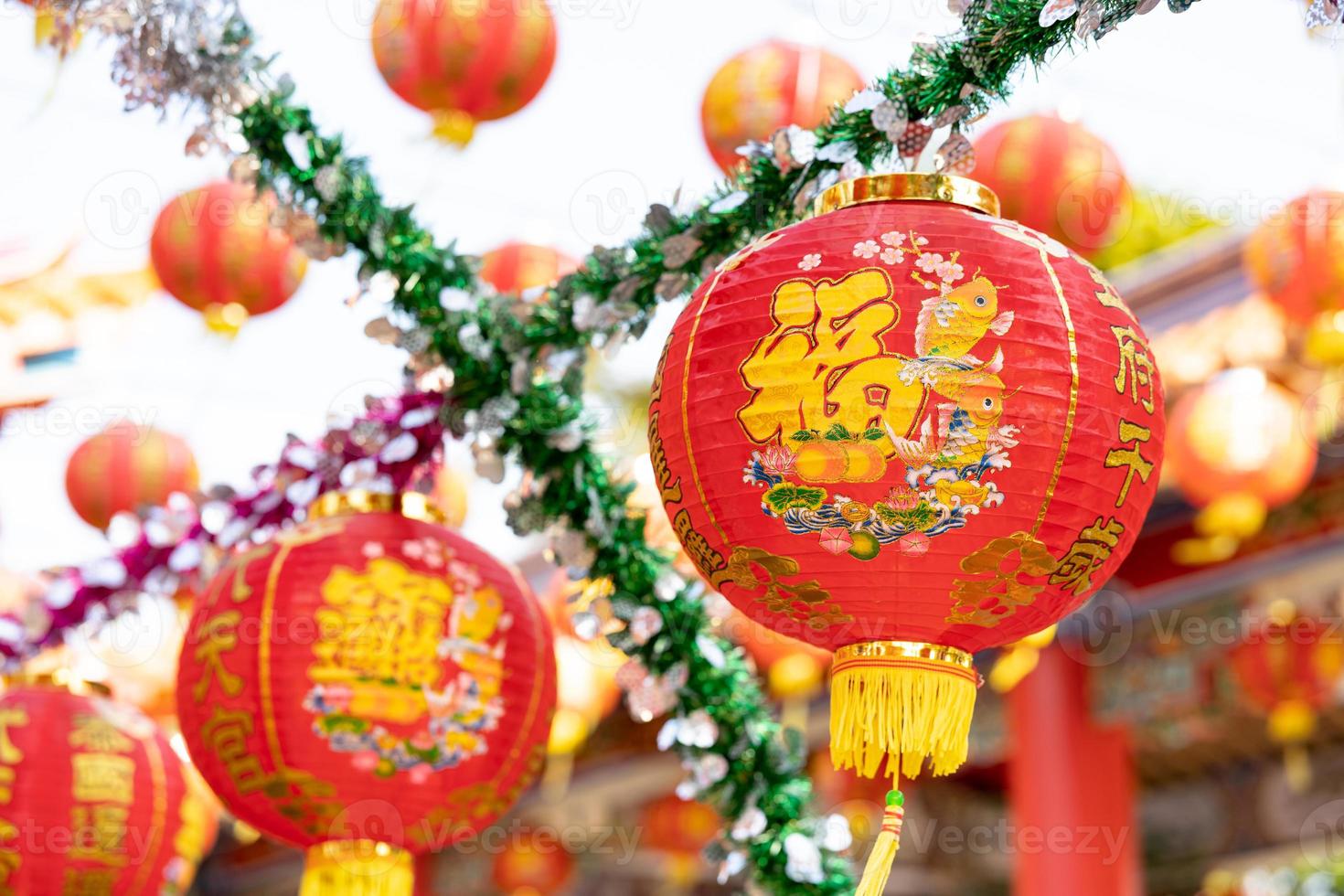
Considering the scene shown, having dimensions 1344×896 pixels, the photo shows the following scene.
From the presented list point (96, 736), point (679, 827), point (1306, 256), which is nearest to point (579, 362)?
point (96, 736)

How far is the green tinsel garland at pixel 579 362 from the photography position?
163 cm

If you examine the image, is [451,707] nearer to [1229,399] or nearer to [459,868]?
[1229,399]

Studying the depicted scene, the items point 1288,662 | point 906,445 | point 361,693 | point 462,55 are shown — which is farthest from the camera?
point 1288,662

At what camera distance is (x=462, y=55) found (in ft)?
7.26

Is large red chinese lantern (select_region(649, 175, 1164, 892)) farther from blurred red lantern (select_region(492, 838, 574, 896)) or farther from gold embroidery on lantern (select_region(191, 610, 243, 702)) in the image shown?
blurred red lantern (select_region(492, 838, 574, 896))

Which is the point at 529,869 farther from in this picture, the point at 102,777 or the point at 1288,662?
the point at 102,777

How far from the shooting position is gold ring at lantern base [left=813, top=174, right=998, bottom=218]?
1309mm

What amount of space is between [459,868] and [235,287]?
4938 millimetres

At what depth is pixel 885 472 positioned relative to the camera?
1.13 m

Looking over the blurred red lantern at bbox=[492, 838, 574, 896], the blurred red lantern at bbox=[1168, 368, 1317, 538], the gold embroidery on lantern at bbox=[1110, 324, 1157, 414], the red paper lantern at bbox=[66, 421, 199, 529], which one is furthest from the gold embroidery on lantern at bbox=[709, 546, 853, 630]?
the blurred red lantern at bbox=[492, 838, 574, 896]

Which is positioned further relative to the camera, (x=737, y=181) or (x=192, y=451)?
(x=192, y=451)

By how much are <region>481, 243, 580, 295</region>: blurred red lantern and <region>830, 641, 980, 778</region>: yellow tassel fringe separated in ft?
5.48

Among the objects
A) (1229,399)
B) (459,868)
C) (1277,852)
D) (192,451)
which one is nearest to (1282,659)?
(1229,399)

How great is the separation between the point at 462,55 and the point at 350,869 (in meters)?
1.12
